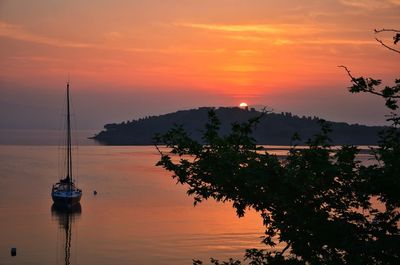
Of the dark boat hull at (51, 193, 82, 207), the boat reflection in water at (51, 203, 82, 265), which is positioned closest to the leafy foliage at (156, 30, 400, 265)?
the boat reflection in water at (51, 203, 82, 265)

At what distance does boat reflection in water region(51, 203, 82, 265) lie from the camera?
59.1 m

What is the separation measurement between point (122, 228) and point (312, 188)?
6192cm

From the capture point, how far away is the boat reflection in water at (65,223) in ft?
194

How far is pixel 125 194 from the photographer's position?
359 feet

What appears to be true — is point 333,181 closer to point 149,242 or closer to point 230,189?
point 230,189

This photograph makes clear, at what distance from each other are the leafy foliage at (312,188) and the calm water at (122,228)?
132ft

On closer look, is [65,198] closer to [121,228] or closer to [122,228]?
[121,228]

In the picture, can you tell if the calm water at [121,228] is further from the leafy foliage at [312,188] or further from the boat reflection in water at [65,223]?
the leafy foliage at [312,188]

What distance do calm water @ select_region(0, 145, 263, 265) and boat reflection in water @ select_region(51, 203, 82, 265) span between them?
0.11m

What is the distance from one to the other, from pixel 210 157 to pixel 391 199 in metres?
4.16

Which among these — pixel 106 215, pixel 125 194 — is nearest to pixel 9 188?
pixel 125 194

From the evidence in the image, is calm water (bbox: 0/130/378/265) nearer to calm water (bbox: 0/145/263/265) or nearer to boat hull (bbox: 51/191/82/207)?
calm water (bbox: 0/145/263/265)

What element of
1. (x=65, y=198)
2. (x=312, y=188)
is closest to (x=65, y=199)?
(x=65, y=198)

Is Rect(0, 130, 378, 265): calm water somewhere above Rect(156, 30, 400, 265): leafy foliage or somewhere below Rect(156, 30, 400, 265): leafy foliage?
below
